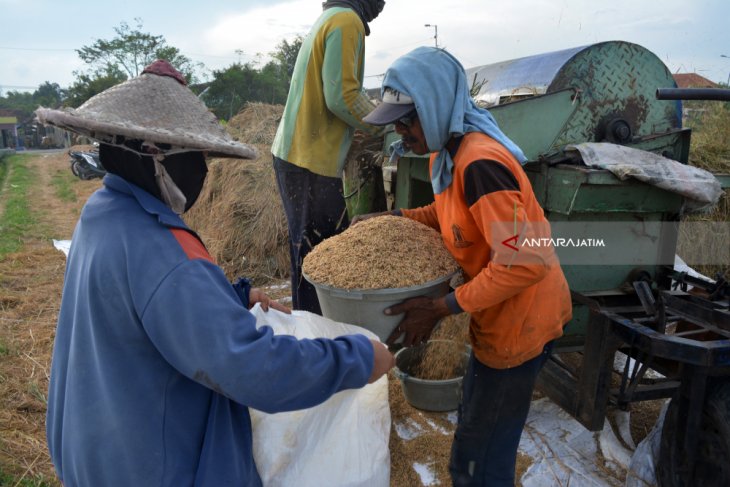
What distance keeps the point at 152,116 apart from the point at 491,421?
1.54m

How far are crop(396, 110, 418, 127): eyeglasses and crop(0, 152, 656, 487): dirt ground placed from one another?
183 centimetres

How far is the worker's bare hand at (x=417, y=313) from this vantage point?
1.71 meters

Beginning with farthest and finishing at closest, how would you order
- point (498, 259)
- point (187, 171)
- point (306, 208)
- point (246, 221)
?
point (246, 221) → point (306, 208) → point (498, 259) → point (187, 171)

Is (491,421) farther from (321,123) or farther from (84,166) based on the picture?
(84,166)

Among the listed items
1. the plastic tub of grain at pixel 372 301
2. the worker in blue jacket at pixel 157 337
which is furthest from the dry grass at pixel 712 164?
the worker in blue jacket at pixel 157 337

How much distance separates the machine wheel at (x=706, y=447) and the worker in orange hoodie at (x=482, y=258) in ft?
2.21

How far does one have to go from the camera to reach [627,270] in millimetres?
Answer: 2758

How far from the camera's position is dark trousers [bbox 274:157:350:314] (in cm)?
313

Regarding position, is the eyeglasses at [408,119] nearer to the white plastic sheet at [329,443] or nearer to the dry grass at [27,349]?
the white plastic sheet at [329,443]

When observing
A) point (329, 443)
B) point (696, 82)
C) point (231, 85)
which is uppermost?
point (231, 85)

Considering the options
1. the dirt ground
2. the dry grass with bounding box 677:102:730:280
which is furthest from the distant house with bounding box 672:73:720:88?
the dirt ground

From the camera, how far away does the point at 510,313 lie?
1760 millimetres

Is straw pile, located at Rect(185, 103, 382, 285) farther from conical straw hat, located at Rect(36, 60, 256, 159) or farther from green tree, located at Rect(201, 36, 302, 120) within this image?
green tree, located at Rect(201, 36, 302, 120)

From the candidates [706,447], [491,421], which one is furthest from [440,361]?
[706,447]
